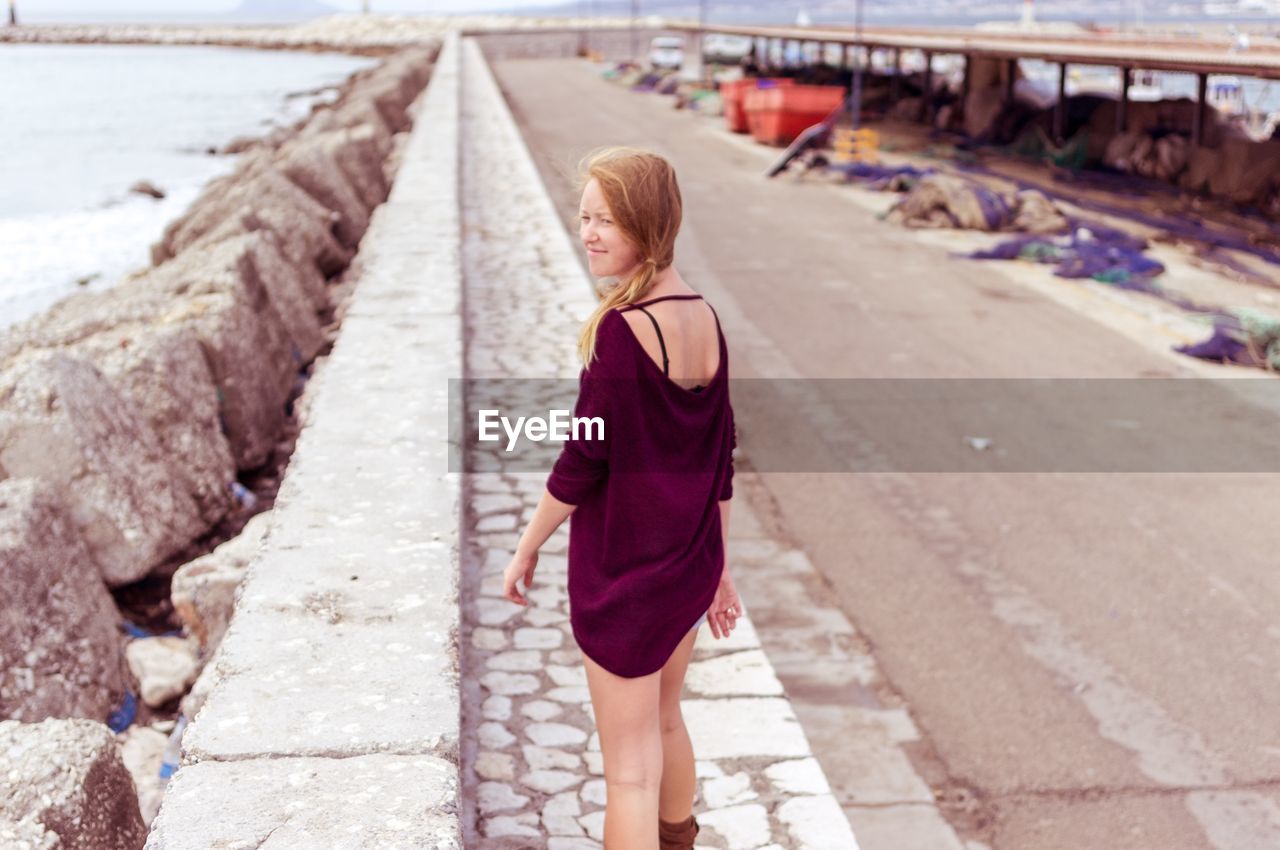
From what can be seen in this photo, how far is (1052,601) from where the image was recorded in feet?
18.9

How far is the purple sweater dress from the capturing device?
8.89 ft

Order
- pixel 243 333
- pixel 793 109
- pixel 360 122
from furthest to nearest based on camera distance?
1. pixel 793 109
2. pixel 360 122
3. pixel 243 333

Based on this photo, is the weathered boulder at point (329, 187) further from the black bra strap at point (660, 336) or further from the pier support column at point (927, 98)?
the pier support column at point (927, 98)

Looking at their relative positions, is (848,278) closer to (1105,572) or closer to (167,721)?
(1105,572)

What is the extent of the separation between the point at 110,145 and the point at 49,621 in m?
37.5

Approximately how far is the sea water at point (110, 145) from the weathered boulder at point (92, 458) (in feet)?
37.7

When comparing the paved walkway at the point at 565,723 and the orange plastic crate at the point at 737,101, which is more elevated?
the orange plastic crate at the point at 737,101

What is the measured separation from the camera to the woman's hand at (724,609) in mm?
3172

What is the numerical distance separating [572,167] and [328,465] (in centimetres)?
211

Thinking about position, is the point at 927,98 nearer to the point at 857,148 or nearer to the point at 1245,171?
the point at 857,148

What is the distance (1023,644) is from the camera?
17.7ft

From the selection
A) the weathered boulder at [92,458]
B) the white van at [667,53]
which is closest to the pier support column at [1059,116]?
the weathered boulder at [92,458]

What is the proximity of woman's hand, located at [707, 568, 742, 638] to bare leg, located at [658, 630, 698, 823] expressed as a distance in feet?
0.41

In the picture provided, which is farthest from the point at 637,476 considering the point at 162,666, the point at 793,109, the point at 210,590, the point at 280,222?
the point at 793,109
